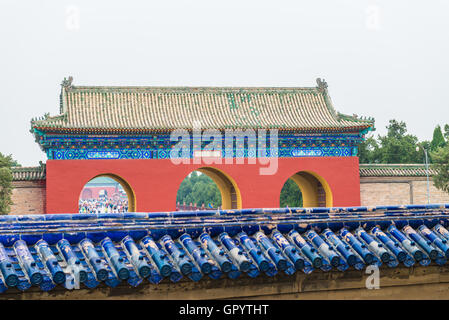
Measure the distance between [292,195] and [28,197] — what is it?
832 inches

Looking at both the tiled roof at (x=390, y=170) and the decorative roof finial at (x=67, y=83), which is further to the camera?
the tiled roof at (x=390, y=170)

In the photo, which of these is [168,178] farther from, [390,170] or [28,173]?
[390,170]

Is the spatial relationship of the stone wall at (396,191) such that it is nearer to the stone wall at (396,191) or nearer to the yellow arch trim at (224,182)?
the stone wall at (396,191)

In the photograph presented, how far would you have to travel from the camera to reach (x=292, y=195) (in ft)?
124

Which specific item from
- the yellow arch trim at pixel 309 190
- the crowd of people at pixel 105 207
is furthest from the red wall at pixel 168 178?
the crowd of people at pixel 105 207

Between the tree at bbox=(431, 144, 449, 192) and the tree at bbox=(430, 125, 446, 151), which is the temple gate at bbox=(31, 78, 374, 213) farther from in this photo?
the tree at bbox=(430, 125, 446, 151)

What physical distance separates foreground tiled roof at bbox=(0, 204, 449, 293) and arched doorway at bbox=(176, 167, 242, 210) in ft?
52.9

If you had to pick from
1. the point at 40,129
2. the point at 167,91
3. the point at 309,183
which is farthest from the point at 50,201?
the point at 309,183

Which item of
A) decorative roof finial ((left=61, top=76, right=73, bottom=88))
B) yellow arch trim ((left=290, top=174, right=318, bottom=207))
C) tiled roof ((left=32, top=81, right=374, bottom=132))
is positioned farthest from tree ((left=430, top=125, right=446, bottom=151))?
decorative roof finial ((left=61, top=76, right=73, bottom=88))

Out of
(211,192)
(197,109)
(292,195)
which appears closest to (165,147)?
(197,109)

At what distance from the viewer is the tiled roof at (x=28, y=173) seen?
19812 millimetres

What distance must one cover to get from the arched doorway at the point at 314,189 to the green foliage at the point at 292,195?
12446 millimetres
